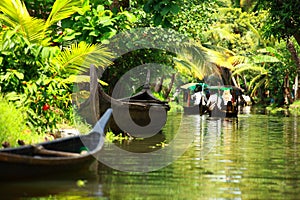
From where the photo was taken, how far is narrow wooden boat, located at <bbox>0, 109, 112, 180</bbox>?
807cm

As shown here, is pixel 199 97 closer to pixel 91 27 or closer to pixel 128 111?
pixel 128 111

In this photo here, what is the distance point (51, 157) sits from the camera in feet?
29.8

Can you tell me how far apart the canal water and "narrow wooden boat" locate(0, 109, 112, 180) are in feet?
0.59

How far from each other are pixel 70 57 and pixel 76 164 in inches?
226

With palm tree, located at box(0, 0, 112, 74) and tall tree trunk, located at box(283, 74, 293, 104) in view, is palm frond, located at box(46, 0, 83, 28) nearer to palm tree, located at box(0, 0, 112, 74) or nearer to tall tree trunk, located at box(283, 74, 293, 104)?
palm tree, located at box(0, 0, 112, 74)

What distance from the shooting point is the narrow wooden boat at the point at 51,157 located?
26.5 ft

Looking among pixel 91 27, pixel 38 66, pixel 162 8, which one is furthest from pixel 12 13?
pixel 162 8

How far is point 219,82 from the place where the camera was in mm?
53000

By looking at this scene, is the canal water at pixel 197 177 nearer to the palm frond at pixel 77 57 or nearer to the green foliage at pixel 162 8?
the palm frond at pixel 77 57

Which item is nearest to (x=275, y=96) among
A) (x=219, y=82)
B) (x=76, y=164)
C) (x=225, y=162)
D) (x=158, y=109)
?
(x=219, y=82)

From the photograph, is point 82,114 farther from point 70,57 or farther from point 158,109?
point 158,109

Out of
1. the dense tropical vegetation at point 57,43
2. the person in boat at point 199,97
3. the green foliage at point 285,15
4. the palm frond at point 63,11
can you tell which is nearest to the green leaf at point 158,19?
the dense tropical vegetation at point 57,43

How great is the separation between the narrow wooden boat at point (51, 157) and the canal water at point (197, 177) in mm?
179

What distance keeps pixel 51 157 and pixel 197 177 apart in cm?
220
